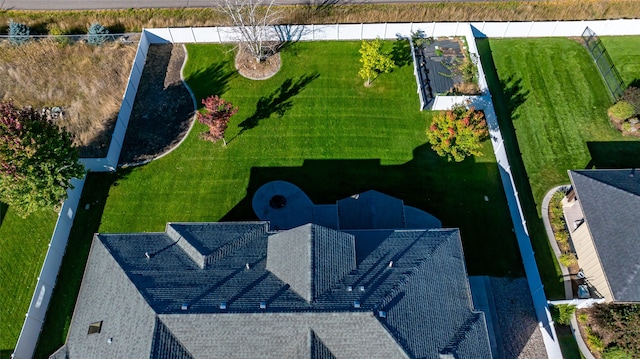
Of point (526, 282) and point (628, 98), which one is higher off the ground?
point (628, 98)

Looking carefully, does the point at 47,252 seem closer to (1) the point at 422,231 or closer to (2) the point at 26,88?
(2) the point at 26,88

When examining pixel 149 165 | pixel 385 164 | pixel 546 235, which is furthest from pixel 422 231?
pixel 149 165

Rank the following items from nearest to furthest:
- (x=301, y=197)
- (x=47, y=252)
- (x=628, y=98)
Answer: (x=47, y=252), (x=301, y=197), (x=628, y=98)

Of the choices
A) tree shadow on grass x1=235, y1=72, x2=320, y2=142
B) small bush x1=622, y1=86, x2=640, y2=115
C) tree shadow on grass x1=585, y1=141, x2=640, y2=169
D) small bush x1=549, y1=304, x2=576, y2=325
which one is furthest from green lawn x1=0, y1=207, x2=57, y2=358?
small bush x1=622, y1=86, x2=640, y2=115

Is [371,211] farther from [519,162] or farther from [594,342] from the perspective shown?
[594,342]

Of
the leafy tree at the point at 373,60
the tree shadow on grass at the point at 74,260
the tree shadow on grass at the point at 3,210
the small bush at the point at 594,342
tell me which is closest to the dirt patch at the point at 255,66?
the leafy tree at the point at 373,60

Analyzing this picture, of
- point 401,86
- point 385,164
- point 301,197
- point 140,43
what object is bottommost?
point 301,197
